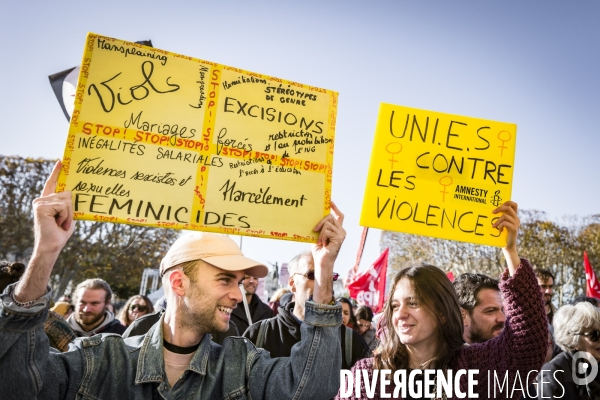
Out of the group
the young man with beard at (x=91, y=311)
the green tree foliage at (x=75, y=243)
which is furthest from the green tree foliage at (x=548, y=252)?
the young man with beard at (x=91, y=311)

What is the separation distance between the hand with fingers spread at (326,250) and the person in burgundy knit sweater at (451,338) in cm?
56

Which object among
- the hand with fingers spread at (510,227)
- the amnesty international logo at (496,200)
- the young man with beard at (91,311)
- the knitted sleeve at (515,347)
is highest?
the amnesty international logo at (496,200)

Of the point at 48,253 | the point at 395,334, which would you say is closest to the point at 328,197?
the point at 395,334

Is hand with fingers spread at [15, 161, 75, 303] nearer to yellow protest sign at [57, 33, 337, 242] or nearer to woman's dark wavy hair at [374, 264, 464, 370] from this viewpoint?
yellow protest sign at [57, 33, 337, 242]

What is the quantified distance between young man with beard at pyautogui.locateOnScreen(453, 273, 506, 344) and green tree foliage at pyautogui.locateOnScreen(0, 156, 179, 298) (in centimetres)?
2167

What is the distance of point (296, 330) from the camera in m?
3.70

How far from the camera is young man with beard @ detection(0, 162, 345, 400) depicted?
190cm

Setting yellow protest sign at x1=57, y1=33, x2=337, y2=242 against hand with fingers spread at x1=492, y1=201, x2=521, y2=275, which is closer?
yellow protest sign at x1=57, y1=33, x2=337, y2=242

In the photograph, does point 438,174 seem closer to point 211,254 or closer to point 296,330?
point 296,330

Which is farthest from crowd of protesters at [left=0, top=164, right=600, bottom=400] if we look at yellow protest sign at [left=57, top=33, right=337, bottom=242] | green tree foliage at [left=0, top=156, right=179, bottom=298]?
green tree foliage at [left=0, top=156, right=179, bottom=298]

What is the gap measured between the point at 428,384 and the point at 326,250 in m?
0.90

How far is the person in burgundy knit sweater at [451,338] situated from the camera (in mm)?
2572

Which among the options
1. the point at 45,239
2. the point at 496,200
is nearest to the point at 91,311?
the point at 45,239

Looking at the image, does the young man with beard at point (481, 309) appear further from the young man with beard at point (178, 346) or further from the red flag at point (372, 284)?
the red flag at point (372, 284)
